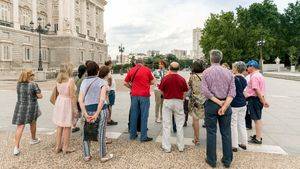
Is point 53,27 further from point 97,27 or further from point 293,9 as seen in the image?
point 293,9

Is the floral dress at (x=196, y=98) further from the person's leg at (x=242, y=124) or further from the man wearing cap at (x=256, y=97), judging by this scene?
the man wearing cap at (x=256, y=97)

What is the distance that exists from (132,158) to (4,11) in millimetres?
43627

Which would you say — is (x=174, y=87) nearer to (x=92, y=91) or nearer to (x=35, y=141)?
(x=92, y=91)

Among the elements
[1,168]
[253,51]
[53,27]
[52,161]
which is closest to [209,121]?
[52,161]

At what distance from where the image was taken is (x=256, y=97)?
284 inches

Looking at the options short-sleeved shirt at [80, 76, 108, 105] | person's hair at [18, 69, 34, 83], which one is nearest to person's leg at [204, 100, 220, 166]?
short-sleeved shirt at [80, 76, 108, 105]

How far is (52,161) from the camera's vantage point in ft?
19.2

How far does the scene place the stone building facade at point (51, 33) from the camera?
1685 inches

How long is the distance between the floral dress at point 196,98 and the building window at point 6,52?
128 feet

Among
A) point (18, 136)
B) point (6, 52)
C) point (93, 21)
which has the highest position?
point (93, 21)

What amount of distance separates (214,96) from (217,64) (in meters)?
0.62

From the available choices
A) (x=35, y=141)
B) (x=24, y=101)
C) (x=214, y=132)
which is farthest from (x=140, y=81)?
(x=35, y=141)

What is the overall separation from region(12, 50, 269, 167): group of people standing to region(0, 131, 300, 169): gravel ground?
0.65 ft

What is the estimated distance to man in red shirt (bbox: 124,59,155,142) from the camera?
7191mm
